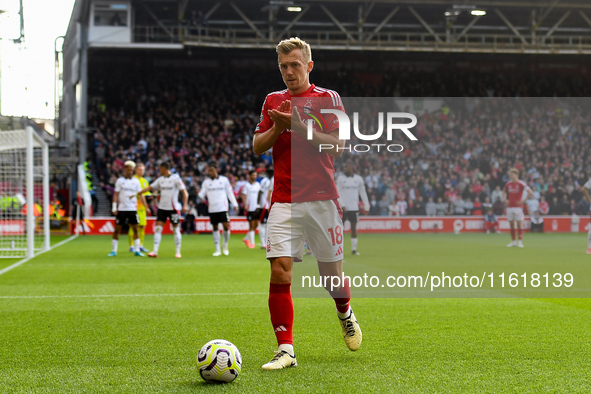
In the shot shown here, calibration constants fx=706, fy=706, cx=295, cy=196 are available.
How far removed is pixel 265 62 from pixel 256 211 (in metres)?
21.3

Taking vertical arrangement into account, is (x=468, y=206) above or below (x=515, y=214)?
above

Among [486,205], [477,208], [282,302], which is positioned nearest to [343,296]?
[282,302]

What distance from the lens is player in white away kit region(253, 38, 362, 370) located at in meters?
4.89

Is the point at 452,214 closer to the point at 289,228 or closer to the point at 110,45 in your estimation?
the point at 289,228

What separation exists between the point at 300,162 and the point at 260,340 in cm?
171

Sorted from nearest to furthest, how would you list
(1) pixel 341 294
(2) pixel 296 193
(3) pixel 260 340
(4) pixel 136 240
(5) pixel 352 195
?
(2) pixel 296 193 < (1) pixel 341 294 < (3) pixel 260 340 < (5) pixel 352 195 < (4) pixel 136 240

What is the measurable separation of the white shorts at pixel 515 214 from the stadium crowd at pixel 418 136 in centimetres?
125

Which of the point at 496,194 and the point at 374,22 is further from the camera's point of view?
the point at 374,22

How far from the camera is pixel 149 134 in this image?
33312mm

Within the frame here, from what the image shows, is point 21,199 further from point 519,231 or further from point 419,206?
point 519,231

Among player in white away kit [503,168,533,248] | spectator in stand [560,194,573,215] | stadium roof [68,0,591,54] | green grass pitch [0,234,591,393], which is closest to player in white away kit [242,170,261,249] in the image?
player in white away kit [503,168,533,248]

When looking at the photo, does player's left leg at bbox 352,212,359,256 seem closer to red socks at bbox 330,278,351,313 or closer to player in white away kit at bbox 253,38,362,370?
red socks at bbox 330,278,351,313

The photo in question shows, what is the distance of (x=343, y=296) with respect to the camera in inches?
207

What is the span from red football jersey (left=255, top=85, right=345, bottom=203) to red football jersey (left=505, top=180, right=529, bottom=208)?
565 inches
